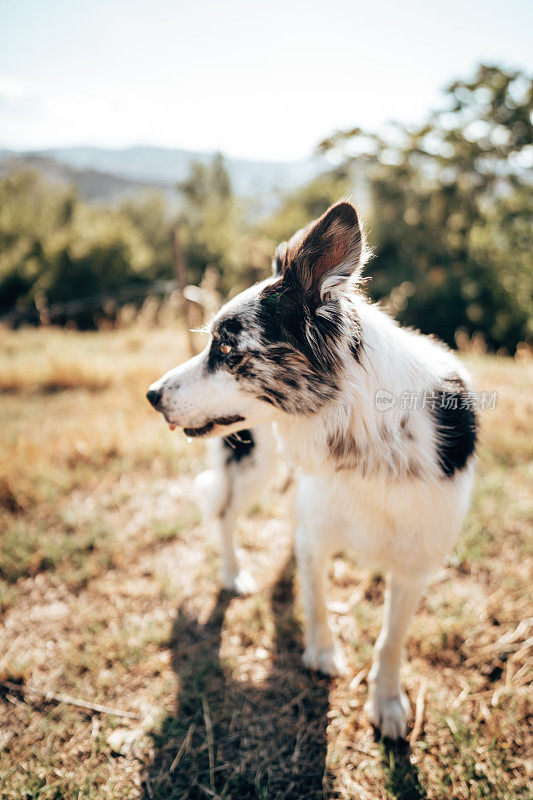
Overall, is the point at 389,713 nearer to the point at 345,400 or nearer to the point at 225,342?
the point at 345,400

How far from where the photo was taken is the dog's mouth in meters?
1.67

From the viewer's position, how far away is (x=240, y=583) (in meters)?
2.67

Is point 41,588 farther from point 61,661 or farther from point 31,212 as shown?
point 31,212

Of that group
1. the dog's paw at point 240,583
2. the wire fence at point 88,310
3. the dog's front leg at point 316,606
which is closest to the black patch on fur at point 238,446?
A: the dog's front leg at point 316,606

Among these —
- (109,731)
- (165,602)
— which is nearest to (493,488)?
(165,602)

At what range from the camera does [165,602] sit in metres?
2.60

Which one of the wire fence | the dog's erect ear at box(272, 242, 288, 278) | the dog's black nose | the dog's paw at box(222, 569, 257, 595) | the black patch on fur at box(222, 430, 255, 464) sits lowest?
the wire fence

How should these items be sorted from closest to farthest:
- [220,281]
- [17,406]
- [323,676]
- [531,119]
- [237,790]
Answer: [237,790], [323,676], [17,406], [531,119], [220,281]

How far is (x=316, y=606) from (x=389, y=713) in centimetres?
53

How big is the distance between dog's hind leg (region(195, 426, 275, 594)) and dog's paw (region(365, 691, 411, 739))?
0.93 metres

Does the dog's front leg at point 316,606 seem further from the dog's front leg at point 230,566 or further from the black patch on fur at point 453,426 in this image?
the black patch on fur at point 453,426

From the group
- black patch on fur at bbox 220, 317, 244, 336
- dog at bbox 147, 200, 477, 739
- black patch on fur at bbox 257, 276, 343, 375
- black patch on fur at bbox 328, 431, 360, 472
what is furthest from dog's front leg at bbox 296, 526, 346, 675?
black patch on fur at bbox 220, 317, 244, 336

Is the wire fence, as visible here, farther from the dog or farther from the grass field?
the dog

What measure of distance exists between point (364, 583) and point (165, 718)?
133 centimetres
